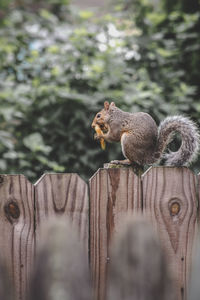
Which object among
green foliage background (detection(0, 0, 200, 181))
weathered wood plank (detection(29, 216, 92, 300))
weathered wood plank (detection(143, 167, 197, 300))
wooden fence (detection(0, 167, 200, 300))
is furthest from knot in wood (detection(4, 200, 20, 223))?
green foliage background (detection(0, 0, 200, 181))

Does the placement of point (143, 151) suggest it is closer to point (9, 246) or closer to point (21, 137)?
point (9, 246)

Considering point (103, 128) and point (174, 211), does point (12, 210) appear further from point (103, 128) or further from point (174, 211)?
point (103, 128)

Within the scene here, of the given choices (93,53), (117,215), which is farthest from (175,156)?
(93,53)

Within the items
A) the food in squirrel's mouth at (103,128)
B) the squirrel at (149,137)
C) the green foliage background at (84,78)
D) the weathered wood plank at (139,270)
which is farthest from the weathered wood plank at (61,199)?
the green foliage background at (84,78)

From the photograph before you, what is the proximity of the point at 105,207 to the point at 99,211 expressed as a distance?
0.02 m

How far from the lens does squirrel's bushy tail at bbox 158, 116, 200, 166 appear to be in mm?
1572

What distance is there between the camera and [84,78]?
383 cm

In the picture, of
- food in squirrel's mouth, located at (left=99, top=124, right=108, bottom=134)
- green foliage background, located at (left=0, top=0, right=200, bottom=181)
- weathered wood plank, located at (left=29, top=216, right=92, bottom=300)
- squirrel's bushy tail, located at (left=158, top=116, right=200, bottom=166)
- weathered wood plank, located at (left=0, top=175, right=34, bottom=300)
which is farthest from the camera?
green foliage background, located at (left=0, top=0, right=200, bottom=181)

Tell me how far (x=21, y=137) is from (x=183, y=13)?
8.05 feet

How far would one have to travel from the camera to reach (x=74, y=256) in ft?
2.48

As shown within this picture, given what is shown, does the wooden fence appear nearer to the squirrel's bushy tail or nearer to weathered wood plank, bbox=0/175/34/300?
weathered wood plank, bbox=0/175/34/300

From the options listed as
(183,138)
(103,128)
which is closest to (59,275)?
(183,138)

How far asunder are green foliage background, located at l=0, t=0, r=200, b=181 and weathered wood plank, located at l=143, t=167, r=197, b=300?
6.45 ft

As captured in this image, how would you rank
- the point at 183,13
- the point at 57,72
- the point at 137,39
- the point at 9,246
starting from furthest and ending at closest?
the point at 183,13 → the point at 137,39 → the point at 57,72 → the point at 9,246
